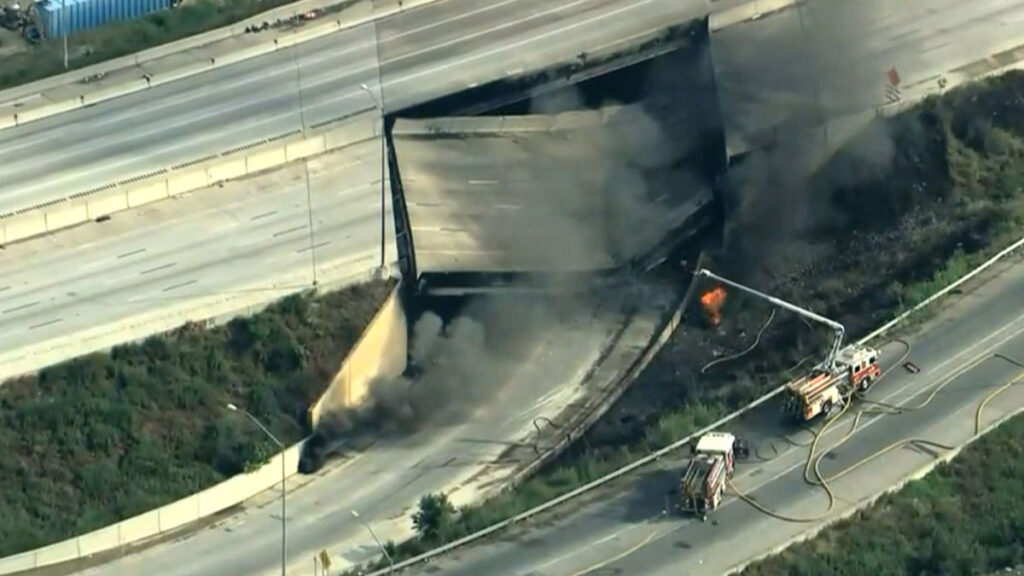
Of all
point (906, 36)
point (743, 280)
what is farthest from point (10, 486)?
point (906, 36)

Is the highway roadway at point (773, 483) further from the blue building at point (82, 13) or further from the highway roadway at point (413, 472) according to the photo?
the blue building at point (82, 13)

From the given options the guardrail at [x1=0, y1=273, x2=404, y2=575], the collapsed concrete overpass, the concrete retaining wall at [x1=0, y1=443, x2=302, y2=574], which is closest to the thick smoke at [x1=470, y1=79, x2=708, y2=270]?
the collapsed concrete overpass

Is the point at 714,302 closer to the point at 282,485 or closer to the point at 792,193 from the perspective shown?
the point at 792,193

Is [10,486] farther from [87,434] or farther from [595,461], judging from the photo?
[595,461]

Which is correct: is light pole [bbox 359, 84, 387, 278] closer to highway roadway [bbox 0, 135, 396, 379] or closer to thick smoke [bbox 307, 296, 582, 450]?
highway roadway [bbox 0, 135, 396, 379]

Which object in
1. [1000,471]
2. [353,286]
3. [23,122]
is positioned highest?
[23,122]

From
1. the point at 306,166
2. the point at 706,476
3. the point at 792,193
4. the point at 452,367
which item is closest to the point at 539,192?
the point at 306,166
